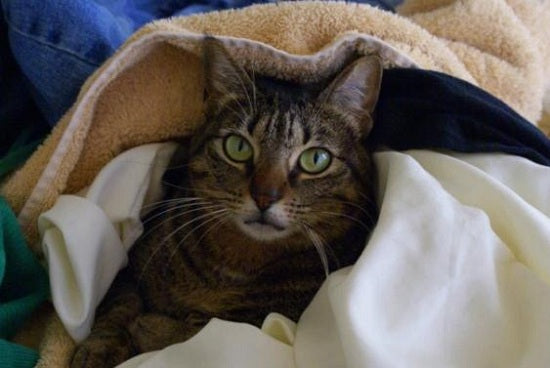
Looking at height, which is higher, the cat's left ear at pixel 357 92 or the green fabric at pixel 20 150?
the cat's left ear at pixel 357 92

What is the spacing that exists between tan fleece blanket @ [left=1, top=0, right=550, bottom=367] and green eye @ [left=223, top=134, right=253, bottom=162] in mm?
131

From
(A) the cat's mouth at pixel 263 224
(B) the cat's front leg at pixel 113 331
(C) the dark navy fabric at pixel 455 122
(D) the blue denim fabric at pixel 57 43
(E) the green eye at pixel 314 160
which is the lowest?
(B) the cat's front leg at pixel 113 331

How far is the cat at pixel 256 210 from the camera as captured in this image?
0.99 m

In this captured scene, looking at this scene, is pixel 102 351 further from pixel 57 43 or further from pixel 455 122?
pixel 455 122

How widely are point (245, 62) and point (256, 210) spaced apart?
0.91 ft

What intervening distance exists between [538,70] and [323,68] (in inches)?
18.2

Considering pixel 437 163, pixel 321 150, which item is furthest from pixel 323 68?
pixel 437 163

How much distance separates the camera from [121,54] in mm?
1032

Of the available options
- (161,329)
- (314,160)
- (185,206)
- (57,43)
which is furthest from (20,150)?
(314,160)

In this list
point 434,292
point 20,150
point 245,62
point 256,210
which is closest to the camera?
point 434,292

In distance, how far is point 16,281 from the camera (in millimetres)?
988

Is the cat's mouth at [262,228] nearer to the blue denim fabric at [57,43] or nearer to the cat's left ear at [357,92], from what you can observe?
the cat's left ear at [357,92]

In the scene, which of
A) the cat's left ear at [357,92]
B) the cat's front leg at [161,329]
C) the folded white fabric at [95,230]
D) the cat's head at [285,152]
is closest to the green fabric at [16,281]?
the folded white fabric at [95,230]

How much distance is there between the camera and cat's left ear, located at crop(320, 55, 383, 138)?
1.00m
